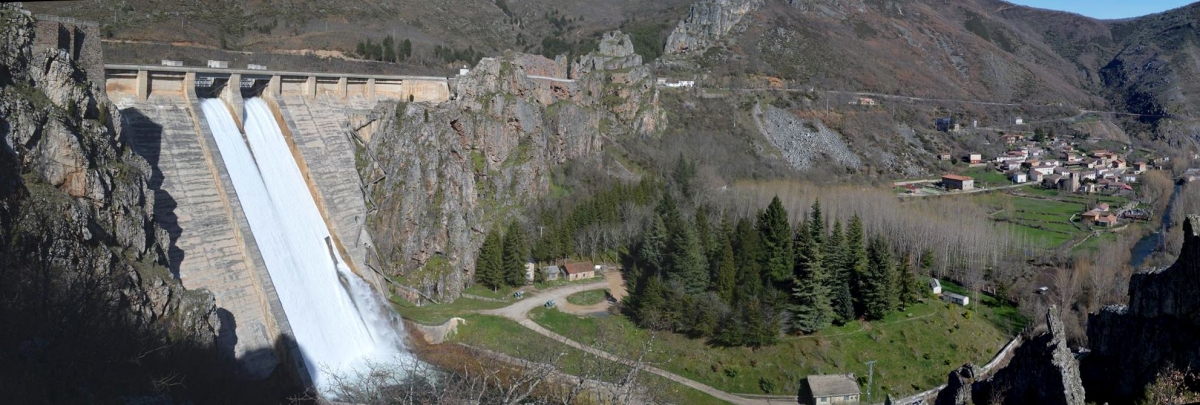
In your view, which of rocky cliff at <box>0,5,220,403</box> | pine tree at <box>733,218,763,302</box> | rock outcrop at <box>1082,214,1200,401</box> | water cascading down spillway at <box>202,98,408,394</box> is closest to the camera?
rock outcrop at <box>1082,214,1200,401</box>

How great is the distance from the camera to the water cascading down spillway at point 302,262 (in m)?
24.4

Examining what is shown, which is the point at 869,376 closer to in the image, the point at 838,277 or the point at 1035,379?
Answer: the point at 838,277

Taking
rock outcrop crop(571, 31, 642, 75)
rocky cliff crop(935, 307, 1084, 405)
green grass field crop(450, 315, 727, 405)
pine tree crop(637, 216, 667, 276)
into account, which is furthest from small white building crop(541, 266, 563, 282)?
rock outcrop crop(571, 31, 642, 75)

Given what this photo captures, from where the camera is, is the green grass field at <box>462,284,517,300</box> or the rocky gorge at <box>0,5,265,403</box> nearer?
the rocky gorge at <box>0,5,265,403</box>

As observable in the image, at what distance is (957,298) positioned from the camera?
110 ft

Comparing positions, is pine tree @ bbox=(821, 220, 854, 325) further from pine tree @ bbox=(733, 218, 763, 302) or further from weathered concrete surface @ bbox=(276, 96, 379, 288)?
weathered concrete surface @ bbox=(276, 96, 379, 288)

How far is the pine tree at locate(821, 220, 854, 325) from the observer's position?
30375 millimetres

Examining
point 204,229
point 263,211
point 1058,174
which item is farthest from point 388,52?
point 1058,174

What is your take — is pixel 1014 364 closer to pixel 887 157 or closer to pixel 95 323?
pixel 95 323

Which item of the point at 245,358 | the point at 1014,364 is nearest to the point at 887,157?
the point at 1014,364

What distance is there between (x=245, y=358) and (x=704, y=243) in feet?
62.3

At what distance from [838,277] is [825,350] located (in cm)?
390

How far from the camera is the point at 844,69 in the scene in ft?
288

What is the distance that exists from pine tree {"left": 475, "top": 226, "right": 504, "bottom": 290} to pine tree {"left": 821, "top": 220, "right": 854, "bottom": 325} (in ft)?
43.0
